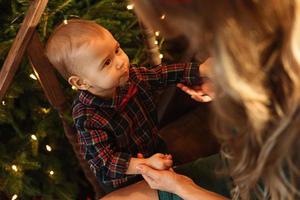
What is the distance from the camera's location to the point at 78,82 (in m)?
1.15

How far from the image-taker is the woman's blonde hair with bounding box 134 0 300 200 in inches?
21.4

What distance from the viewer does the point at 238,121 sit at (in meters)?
0.68

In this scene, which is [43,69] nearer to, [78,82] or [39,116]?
[78,82]

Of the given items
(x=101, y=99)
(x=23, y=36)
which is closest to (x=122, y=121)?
(x=101, y=99)

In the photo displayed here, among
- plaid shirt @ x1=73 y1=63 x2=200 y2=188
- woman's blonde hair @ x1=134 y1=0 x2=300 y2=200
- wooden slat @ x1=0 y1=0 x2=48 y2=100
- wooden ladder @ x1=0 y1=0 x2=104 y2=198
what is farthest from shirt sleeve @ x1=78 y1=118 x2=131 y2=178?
woman's blonde hair @ x1=134 y1=0 x2=300 y2=200

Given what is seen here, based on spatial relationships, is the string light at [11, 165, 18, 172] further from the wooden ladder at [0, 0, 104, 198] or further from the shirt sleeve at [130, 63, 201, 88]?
the shirt sleeve at [130, 63, 201, 88]

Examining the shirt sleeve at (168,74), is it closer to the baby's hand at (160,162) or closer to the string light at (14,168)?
the baby's hand at (160,162)

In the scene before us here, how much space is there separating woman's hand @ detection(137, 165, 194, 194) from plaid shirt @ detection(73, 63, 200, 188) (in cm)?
9

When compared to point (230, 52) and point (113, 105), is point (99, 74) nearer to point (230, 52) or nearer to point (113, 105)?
point (113, 105)

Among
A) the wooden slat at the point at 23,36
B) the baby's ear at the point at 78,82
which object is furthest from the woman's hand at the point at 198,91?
the wooden slat at the point at 23,36

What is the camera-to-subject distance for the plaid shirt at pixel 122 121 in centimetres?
118

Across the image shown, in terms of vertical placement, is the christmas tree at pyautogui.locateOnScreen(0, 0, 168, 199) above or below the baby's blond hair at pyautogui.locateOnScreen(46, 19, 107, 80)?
below

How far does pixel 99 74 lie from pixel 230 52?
587 mm

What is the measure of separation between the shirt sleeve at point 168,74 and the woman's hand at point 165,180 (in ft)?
0.89
